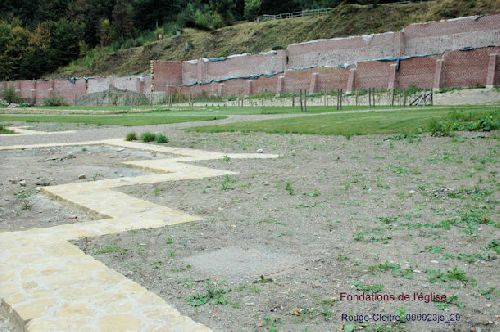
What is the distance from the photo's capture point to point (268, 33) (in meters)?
59.8

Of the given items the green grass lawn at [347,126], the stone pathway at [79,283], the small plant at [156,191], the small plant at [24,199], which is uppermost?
the green grass lawn at [347,126]

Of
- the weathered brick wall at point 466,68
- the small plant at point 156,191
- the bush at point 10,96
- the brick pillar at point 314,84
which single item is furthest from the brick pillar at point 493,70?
the bush at point 10,96

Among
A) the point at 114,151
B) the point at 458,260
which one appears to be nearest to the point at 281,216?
the point at 458,260

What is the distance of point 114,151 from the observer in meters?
12.8

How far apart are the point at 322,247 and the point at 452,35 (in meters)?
37.4

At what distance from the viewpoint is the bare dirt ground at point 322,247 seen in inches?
133

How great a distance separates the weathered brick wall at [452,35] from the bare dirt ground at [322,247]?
3145 centimetres

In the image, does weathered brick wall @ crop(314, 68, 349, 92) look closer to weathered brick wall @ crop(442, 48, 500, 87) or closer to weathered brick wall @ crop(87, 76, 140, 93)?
weathered brick wall @ crop(442, 48, 500, 87)

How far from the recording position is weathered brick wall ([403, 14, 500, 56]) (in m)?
35.9

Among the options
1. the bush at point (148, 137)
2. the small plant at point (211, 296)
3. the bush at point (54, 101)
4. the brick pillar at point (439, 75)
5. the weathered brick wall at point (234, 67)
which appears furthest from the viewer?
the bush at point (54, 101)

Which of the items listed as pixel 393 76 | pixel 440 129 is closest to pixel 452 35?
pixel 393 76

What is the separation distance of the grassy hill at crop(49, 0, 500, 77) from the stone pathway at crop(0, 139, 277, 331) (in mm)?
42139

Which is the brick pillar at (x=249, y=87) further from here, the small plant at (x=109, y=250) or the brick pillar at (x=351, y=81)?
the small plant at (x=109, y=250)

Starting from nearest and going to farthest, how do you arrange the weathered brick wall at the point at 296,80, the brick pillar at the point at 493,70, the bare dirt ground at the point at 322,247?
the bare dirt ground at the point at 322,247 < the brick pillar at the point at 493,70 < the weathered brick wall at the point at 296,80
